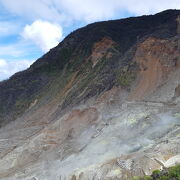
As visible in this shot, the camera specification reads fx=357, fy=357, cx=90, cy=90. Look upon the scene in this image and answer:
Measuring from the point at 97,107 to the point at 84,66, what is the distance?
517 inches

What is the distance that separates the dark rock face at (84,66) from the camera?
115ft

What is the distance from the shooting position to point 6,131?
119 ft

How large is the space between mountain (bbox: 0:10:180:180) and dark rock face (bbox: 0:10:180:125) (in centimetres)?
14

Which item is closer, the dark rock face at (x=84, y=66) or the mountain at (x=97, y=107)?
the mountain at (x=97, y=107)

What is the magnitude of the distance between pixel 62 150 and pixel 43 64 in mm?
24142

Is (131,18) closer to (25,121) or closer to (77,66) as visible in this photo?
(77,66)

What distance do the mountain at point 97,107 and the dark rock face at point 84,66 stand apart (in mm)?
137

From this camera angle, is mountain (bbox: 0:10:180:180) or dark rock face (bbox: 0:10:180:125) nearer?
mountain (bbox: 0:10:180:180)

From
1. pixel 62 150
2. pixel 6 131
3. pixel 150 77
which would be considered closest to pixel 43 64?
pixel 6 131

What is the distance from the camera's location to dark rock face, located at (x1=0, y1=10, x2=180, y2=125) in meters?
35.2

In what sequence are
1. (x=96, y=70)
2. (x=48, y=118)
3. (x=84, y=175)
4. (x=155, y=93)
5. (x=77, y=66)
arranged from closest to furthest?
(x=84, y=175), (x=155, y=93), (x=48, y=118), (x=96, y=70), (x=77, y=66)

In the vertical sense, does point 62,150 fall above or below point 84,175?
above

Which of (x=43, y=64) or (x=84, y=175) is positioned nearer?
(x=84, y=175)

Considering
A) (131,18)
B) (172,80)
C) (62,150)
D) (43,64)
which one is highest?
(131,18)
